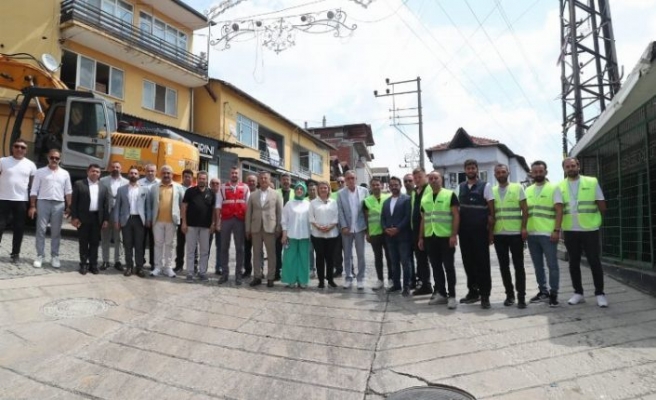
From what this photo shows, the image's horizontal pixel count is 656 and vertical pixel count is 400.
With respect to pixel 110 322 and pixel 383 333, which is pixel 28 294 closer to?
pixel 110 322

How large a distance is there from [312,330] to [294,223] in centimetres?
251

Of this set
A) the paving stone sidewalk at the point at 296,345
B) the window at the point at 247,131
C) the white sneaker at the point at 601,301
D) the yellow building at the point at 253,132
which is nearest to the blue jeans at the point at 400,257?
the paving stone sidewalk at the point at 296,345

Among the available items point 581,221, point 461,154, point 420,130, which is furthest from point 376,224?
point 461,154

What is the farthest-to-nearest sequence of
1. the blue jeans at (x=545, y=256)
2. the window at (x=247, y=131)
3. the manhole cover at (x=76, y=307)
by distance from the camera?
the window at (x=247, y=131)
the blue jeans at (x=545, y=256)
the manhole cover at (x=76, y=307)

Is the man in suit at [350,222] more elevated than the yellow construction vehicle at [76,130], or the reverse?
the yellow construction vehicle at [76,130]

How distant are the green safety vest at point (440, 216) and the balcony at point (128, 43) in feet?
50.7

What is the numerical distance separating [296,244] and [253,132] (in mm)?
19783

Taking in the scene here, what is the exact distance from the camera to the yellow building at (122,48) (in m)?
15.1

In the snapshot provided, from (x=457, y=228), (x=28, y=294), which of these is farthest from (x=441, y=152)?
(x=28, y=294)

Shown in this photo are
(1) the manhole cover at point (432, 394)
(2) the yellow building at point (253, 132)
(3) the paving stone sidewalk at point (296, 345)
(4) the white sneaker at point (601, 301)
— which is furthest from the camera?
(2) the yellow building at point (253, 132)

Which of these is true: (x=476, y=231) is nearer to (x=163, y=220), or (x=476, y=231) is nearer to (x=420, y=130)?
(x=163, y=220)

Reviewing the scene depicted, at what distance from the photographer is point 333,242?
22.8 feet

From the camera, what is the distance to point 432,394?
3227mm

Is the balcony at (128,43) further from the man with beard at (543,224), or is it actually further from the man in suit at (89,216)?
the man with beard at (543,224)
